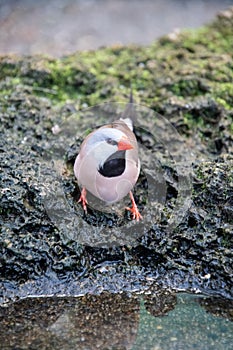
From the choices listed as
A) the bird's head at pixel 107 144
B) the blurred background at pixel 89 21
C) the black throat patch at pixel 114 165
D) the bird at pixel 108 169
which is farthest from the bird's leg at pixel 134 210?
the blurred background at pixel 89 21

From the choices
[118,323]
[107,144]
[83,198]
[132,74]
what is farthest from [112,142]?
[132,74]

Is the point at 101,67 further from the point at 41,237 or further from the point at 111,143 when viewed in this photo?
the point at 41,237

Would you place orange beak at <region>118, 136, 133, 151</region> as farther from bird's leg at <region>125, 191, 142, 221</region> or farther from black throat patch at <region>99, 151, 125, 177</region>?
bird's leg at <region>125, 191, 142, 221</region>

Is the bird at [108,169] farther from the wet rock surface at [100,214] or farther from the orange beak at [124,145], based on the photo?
the wet rock surface at [100,214]

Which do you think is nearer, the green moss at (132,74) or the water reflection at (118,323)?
the water reflection at (118,323)

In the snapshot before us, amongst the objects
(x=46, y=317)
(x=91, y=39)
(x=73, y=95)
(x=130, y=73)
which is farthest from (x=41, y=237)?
(x=91, y=39)

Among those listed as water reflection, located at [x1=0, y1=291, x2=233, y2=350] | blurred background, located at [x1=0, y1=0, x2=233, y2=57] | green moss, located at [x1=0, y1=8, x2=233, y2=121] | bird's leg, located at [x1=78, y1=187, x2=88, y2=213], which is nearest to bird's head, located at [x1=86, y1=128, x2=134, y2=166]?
bird's leg, located at [x1=78, y1=187, x2=88, y2=213]

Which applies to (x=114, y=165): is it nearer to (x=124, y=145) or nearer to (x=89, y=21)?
(x=124, y=145)
